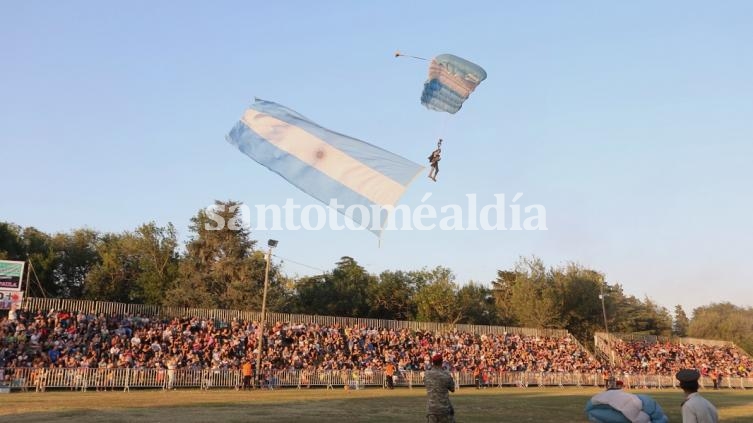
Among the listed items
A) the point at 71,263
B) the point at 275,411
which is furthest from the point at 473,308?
the point at 275,411

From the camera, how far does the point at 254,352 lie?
3441 centimetres

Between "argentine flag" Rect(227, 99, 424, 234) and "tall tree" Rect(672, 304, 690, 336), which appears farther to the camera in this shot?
"tall tree" Rect(672, 304, 690, 336)

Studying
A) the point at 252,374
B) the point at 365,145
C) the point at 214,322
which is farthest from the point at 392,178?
the point at 214,322

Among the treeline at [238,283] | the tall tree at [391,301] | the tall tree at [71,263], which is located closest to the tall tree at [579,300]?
the treeline at [238,283]

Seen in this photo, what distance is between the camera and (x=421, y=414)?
58.2 feet

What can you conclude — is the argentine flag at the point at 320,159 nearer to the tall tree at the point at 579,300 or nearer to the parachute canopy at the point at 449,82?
the parachute canopy at the point at 449,82

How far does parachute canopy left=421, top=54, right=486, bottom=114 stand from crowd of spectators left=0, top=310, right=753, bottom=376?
18.6m

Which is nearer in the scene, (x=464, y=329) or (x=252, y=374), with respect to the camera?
(x=252, y=374)

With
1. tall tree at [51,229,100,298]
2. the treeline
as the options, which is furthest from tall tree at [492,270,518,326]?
tall tree at [51,229,100,298]

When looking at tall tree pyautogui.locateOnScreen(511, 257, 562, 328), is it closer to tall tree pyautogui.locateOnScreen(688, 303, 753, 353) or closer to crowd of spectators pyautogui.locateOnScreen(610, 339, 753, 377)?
crowd of spectators pyautogui.locateOnScreen(610, 339, 753, 377)

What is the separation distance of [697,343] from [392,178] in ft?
189

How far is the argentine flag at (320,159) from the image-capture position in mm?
12289

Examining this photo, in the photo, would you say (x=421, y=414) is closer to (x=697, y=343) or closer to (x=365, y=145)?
(x=365, y=145)

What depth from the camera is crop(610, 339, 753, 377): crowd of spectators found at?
51.1 meters
